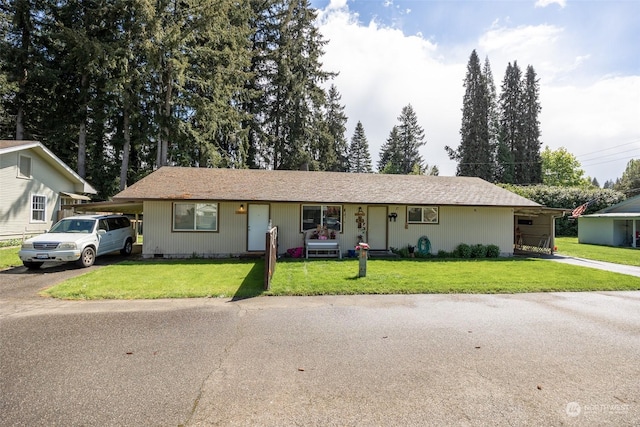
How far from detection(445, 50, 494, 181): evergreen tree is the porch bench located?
107 feet

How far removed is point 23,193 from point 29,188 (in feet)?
1.42

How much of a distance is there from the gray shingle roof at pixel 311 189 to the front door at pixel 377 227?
0.67 meters

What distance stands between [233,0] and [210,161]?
1202 centimetres

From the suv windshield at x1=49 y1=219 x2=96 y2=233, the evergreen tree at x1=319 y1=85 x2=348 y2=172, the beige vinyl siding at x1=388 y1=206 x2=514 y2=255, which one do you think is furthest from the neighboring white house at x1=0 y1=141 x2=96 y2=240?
the evergreen tree at x1=319 y1=85 x2=348 y2=172

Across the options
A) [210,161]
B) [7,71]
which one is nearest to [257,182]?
[210,161]

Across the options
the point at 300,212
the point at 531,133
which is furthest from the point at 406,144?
the point at 300,212

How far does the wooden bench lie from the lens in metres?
12.6

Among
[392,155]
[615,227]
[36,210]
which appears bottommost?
[615,227]

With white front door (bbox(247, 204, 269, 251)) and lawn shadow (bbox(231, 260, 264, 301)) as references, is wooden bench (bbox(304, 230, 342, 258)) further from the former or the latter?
lawn shadow (bbox(231, 260, 264, 301))

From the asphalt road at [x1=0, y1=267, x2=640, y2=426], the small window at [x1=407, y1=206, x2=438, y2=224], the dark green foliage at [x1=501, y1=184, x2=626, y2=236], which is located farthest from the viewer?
the dark green foliage at [x1=501, y1=184, x2=626, y2=236]

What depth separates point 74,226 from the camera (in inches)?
431

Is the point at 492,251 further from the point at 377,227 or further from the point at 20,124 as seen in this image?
the point at 20,124

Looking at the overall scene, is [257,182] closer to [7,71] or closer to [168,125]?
[168,125]

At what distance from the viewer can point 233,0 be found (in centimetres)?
2338
